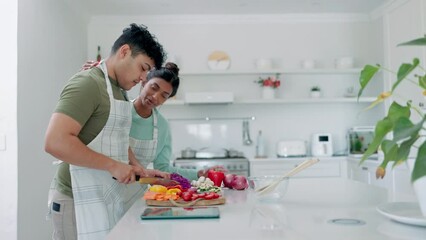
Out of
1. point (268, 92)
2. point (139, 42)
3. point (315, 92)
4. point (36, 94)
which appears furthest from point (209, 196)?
A: point (315, 92)

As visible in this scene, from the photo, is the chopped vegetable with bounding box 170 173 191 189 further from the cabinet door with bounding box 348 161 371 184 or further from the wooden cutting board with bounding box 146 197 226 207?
the cabinet door with bounding box 348 161 371 184

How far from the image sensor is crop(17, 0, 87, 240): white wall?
117 inches

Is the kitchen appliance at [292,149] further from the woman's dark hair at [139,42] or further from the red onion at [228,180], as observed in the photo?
the woman's dark hair at [139,42]

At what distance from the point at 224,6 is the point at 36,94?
235 cm

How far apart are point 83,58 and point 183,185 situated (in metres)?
3.60

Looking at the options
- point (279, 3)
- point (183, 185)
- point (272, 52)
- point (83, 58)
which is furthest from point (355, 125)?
point (183, 185)

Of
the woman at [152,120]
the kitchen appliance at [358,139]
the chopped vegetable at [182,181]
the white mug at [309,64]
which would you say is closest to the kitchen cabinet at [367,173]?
the kitchen appliance at [358,139]

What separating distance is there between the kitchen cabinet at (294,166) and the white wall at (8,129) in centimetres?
249

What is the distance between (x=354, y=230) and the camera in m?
1.09

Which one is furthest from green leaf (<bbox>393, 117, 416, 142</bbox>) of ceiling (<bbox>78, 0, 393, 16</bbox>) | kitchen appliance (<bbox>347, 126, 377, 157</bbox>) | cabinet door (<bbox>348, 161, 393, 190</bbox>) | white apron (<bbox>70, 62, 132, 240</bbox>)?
kitchen appliance (<bbox>347, 126, 377, 157</bbox>)

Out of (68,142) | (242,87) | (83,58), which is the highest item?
(83,58)

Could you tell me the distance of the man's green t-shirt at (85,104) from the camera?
1505 mm

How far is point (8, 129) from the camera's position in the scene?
2.87m

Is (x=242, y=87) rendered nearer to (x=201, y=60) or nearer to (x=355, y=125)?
(x=201, y=60)
